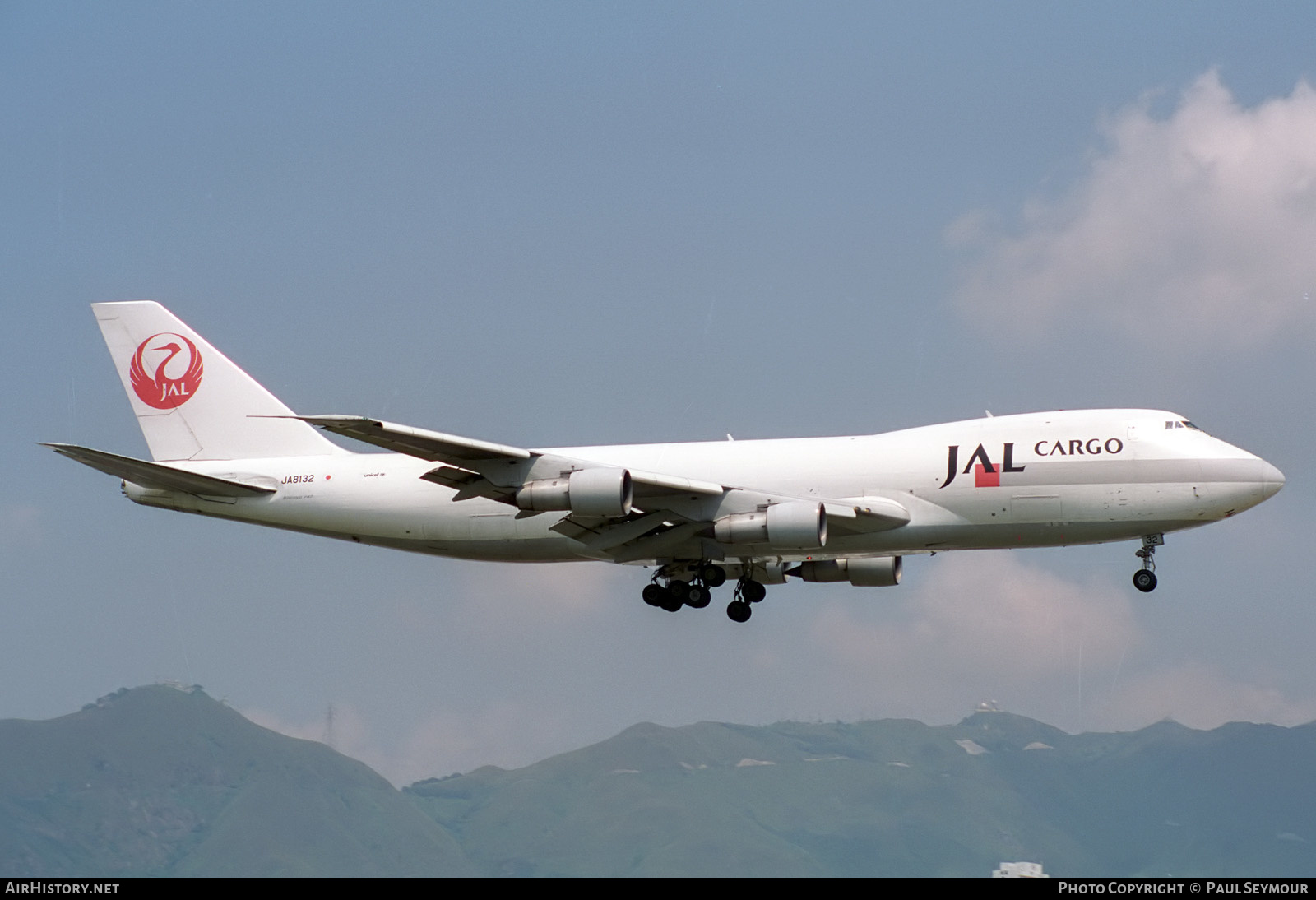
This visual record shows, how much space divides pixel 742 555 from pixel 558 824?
133426 millimetres

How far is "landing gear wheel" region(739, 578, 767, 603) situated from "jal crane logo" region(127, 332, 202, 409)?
1892 centimetres

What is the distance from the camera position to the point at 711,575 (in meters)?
46.8

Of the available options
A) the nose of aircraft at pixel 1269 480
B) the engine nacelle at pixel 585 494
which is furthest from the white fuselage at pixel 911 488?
the engine nacelle at pixel 585 494

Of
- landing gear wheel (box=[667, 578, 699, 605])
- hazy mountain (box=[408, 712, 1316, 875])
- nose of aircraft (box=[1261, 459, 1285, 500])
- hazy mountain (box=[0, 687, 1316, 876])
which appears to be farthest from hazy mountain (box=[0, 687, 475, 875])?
nose of aircraft (box=[1261, 459, 1285, 500])

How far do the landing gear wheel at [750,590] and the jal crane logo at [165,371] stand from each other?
1892cm

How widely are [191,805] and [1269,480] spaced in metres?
138

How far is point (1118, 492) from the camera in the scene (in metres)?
42.7

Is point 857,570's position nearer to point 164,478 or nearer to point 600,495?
point 600,495

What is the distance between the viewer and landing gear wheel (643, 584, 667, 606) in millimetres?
47688

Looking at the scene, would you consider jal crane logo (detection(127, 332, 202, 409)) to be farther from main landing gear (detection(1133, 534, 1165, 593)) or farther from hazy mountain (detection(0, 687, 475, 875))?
hazy mountain (detection(0, 687, 475, 875))

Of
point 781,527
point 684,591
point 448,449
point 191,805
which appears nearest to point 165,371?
point 448,449

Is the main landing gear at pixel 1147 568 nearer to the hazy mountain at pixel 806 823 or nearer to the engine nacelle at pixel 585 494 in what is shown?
the engine nacelle at pixel 585 494
